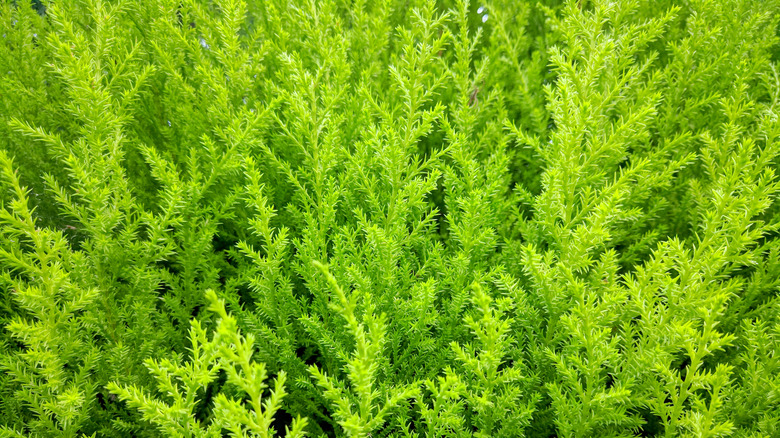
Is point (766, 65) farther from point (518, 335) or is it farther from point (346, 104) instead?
point (346, 104)

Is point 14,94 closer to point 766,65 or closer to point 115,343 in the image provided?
point 115,343

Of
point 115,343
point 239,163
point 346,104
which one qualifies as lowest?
point 115,343

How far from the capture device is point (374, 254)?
152 centimetres

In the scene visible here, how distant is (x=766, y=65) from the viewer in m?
1.84

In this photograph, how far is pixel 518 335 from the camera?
1489 millimetres

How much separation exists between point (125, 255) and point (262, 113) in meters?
0.59

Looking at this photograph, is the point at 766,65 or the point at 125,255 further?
the point at 766,65

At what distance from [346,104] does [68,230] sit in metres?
1.13

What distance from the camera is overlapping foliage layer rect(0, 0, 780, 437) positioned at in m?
1.27

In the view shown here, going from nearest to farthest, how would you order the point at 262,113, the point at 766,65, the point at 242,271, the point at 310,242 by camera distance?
the point at 310,242 → the point at 262,113 → the point at 242,271 → the point at 766,65

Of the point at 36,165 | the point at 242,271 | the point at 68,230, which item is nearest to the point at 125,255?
the point at 242,271

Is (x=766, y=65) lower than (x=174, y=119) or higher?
higher

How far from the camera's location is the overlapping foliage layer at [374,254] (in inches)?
49.8

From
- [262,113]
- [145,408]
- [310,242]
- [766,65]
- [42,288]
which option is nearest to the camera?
[145,408]
